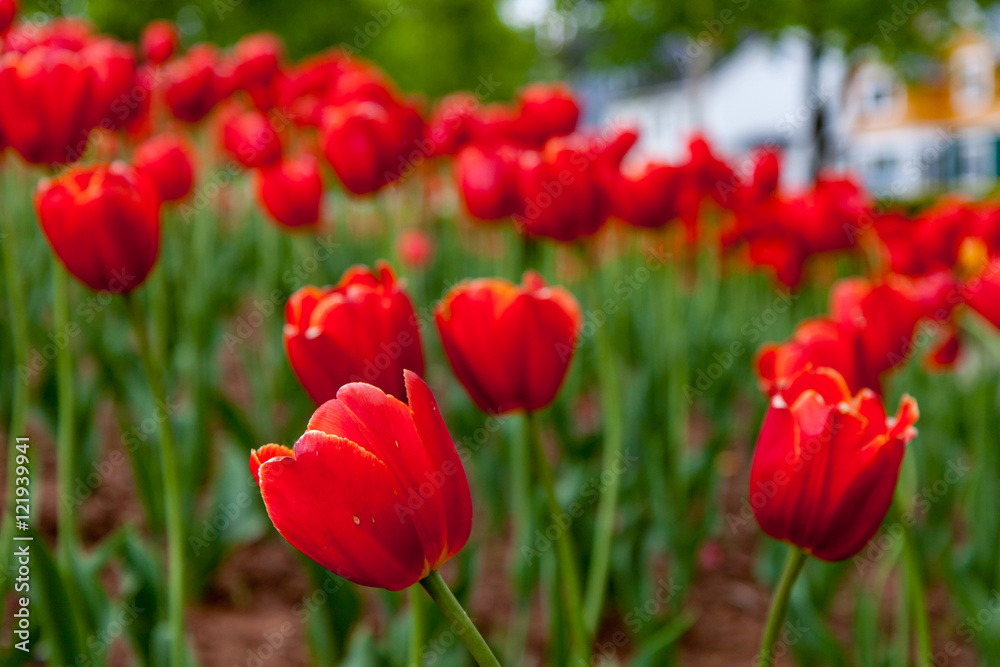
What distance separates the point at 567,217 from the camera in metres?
→ 1.37

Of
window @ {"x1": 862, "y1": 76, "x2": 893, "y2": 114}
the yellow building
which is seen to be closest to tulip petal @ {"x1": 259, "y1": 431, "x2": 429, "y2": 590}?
the yellow building

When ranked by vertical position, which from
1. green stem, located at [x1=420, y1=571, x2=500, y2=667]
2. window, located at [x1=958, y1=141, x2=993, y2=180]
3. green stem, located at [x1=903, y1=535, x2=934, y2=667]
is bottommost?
window, located at [x1=958, y1=141, x2=993, y2=180]

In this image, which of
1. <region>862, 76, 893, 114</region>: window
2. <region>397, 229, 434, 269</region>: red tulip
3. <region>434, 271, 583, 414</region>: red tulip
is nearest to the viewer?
<region>434, 271, 583, 414</region>: red tulip

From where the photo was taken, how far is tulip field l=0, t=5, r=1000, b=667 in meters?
0.65

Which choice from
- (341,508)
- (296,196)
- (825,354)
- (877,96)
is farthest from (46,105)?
(877,96)

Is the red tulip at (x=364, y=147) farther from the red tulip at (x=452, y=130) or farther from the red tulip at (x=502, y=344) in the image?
the red tulip at (x=502, y=344)

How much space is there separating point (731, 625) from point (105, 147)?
2.47 m

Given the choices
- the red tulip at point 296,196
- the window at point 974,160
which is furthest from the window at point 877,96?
the red tulip at point 296,196

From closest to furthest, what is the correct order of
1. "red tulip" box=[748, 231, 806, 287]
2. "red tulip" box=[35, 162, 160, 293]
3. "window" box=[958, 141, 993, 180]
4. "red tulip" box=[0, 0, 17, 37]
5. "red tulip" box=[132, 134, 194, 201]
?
"red tulip" box=[35, 162, 160, 293]
"red tulip" box=[0, 0, 17, 37]
"red tulip" box=[132, 134, 194, 201]
"red tulip" box=[748, 231, 806, 287]
"window" box=[958, 141, 993, 180]

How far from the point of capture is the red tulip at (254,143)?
6.64 ft

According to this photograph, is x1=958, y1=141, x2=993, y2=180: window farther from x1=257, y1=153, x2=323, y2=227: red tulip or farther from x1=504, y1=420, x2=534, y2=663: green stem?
x1=504, y1=420, x2=534, y2=663: green stem

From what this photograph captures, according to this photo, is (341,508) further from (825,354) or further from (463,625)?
(825,354)

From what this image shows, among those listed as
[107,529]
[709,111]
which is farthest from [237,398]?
[709,111]

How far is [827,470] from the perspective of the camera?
0.65 meters
